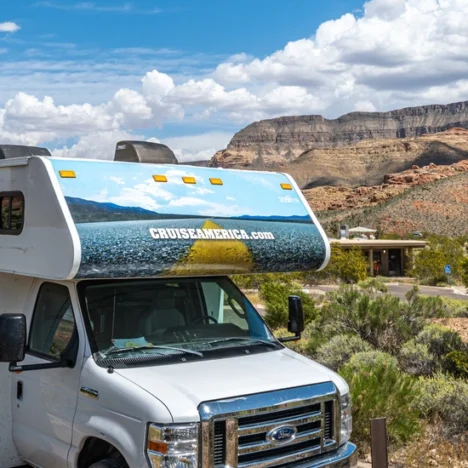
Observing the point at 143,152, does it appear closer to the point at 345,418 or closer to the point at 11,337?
the point at 11,337

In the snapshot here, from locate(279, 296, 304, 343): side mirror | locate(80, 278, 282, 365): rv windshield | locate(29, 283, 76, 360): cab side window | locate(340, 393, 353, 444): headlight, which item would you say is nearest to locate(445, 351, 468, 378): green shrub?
locate(279, 296, 304, 343): side mirror

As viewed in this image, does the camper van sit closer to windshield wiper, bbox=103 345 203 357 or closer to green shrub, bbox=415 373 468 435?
windshield wiper, bbox=103 345 203 357

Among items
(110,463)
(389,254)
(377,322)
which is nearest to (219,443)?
(110,463)

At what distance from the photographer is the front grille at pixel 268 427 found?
15.2ft

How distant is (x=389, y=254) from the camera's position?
62594mm

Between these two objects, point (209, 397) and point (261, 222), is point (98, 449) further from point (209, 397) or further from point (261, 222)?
point (261, 222)

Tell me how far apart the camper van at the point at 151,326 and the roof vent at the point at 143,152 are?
0.62 metres

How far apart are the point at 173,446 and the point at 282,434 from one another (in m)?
0.80

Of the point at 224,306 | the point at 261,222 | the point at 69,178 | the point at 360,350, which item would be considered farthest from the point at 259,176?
the point at 360,350

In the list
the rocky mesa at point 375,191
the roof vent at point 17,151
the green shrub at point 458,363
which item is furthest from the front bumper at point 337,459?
the rocky mesa at point 375,191

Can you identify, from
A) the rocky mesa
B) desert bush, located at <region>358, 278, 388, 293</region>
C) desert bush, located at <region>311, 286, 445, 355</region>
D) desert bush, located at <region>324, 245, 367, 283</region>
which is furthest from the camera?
the rocky mesa

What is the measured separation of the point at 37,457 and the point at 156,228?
2.05 meters

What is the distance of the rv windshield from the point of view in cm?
541

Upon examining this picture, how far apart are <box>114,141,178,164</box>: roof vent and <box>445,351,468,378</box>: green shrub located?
15.8 feet
